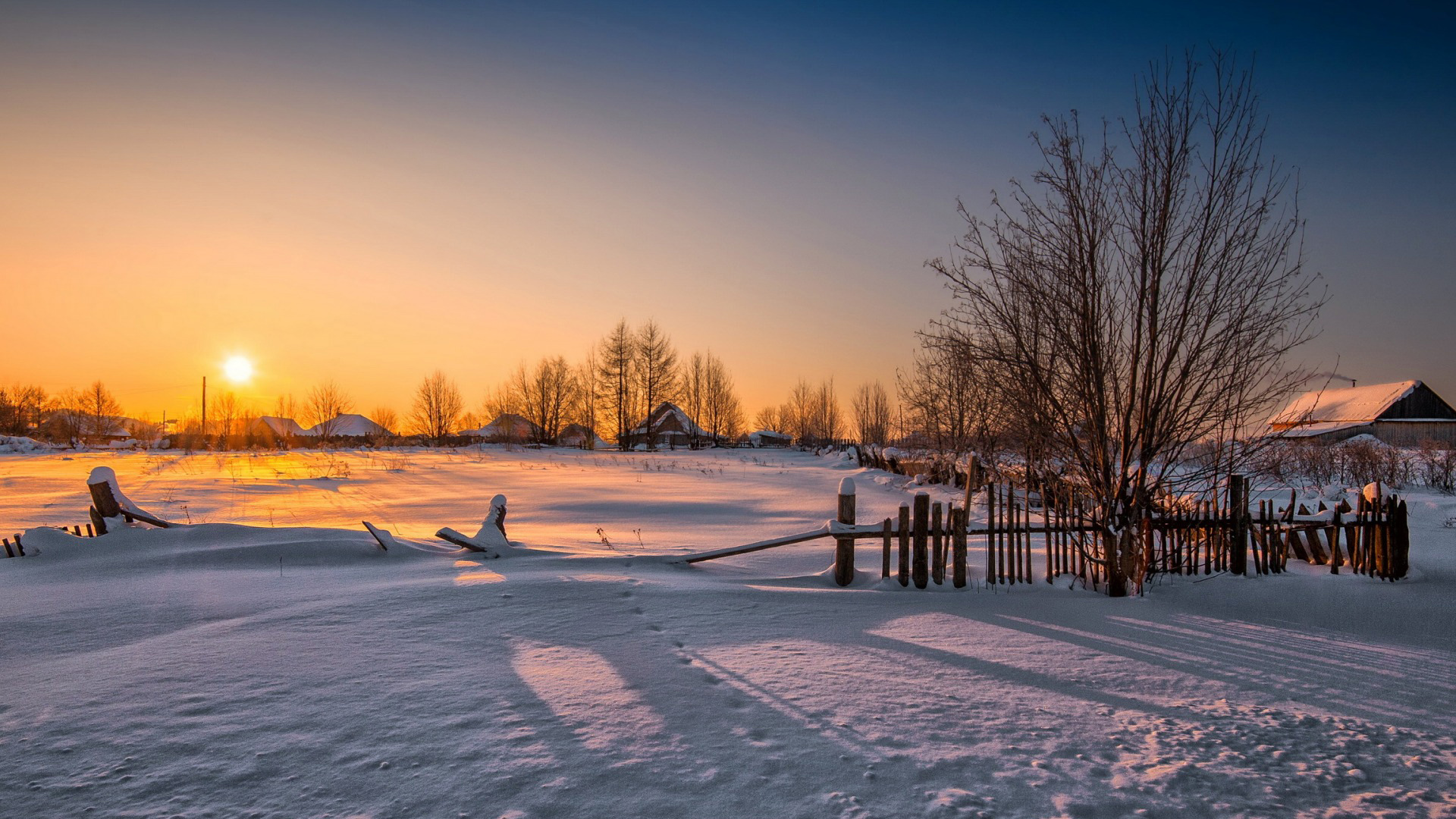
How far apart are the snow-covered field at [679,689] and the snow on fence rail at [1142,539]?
0.27m

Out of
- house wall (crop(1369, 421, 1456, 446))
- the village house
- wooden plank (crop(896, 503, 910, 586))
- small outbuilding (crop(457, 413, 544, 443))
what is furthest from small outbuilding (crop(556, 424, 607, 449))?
wooden plank (crop(896, 503, 910, 586))

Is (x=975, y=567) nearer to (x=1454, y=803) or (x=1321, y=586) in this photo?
(x=1321, y=586)

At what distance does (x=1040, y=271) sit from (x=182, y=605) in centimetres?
776

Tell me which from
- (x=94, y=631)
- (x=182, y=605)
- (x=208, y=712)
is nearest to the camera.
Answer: (x=208, y=712)

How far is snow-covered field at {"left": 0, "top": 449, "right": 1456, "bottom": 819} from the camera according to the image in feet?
8.87

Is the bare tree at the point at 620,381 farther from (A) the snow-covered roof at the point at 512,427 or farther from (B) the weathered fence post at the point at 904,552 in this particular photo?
(B) the weathered fence post at the point at 904,552

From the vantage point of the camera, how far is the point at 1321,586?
21.5ft

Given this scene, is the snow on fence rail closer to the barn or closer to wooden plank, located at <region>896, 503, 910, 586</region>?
wooden plank, located at <region>896, 503, 910, 586</region>

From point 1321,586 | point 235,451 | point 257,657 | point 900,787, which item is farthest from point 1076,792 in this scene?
point 235,451

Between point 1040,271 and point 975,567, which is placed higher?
point 1040,271

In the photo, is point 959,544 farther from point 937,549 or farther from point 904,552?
point 904,552

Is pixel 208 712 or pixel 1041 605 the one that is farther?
pixel 1041 605

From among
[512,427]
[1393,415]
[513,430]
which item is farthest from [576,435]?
[1393,415]

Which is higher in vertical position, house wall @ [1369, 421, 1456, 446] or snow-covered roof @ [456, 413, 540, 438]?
snow-covered roof @ [456, 413, 540, 438]
